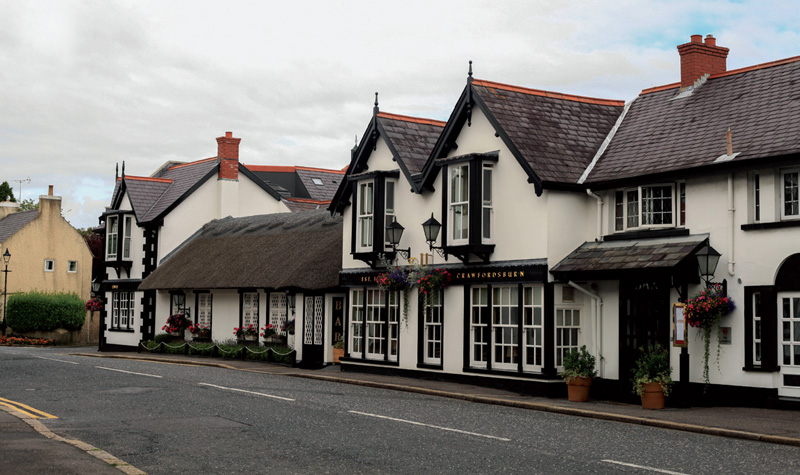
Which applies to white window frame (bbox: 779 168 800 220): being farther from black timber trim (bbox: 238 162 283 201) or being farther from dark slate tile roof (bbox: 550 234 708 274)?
black timber trim (bbox: 238 162 283 201)

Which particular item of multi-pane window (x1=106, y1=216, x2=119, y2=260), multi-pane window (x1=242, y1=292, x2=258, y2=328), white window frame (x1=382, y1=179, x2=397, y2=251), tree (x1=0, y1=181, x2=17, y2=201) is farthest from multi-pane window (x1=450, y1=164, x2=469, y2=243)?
tree (x1=0, y1=181, x2=17, y2=201)

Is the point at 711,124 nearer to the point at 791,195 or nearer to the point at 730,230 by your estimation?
the point at 730,230

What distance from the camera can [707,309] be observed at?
19094 mm

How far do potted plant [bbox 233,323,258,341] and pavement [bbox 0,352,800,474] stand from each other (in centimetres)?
621

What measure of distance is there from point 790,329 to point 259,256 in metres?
22.0

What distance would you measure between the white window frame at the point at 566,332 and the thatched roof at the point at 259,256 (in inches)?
392

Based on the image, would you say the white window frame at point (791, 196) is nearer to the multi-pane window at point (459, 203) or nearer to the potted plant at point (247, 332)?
the multi-pane window at point (459, 203)

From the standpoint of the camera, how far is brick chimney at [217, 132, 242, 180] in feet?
→ 143

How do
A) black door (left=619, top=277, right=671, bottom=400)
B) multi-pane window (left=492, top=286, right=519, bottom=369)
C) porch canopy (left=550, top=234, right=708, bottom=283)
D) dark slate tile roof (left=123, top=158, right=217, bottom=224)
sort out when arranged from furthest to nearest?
dark slate tile roof (left=123, top=158, right=217, bottom=224), multi-pane window (left=492, top=286, right=519, bottom=369), black door (left=619, top=277, right=671, bottom=400), porch canopy (left=550, top=234, right=708, bottom=283)

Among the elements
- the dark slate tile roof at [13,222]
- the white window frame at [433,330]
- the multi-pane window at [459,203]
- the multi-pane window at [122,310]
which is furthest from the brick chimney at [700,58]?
the dark slate tile roof at [13,222]

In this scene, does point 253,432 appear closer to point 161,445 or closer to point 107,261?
point 161,445

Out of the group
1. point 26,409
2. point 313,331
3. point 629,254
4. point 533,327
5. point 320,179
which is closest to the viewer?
point 26,409

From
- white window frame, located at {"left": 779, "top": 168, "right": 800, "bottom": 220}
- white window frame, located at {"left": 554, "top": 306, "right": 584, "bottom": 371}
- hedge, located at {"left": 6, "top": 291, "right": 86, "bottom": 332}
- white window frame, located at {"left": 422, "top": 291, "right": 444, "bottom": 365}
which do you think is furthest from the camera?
hedge, located at {"left": 6, "top": 291, "right": 86, "bottom": 332}

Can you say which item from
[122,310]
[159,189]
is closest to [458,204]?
[159,189]
